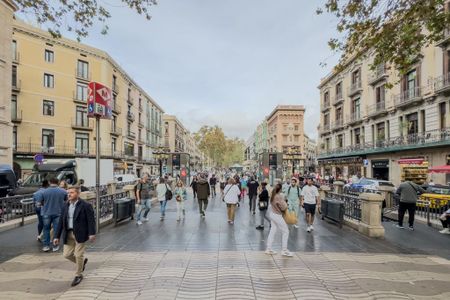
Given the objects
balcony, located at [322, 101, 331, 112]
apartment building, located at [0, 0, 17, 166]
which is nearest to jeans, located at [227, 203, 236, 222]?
apartment building, located at [0, 0, 17, 166]

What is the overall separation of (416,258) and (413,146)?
2059 centimetres

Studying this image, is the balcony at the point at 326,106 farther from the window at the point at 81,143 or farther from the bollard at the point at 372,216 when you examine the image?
the bollard at the point at 372,216

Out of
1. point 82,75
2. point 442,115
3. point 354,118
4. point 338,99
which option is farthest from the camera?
point 338,99

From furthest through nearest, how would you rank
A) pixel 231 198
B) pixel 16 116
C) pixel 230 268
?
pixel 16 116
pixel 231 198
pixel 230 268

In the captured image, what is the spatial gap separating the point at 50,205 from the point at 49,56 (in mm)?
33669

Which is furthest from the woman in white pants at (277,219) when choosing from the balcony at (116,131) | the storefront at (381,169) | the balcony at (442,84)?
the balcony at (116,131)

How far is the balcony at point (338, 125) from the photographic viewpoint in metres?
38.6

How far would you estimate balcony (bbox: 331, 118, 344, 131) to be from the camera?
38.6 m

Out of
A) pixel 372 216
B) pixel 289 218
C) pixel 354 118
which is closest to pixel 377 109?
pixel 354 118

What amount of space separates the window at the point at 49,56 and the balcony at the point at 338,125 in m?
35.9

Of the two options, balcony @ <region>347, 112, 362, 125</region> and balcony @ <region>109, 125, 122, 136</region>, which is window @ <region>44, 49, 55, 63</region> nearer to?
balcony @ <region>109, 125, 122, 136</region>

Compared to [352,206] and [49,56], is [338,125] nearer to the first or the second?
[352,206]

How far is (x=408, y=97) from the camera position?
1005 inches

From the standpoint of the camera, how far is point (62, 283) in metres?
4.99
